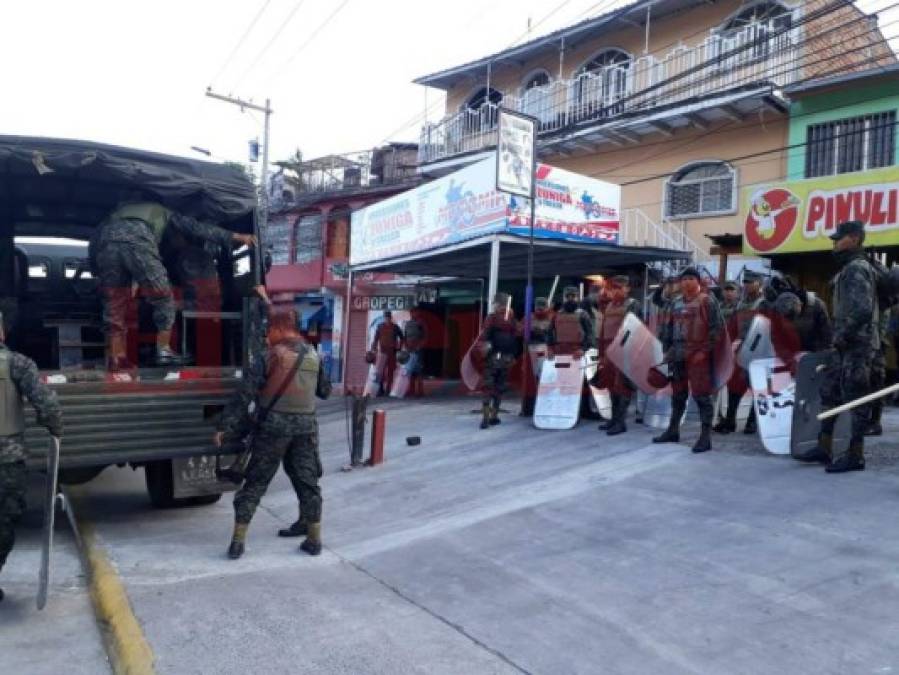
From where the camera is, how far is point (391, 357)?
55.4ft

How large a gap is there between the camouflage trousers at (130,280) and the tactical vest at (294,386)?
4.77 feet

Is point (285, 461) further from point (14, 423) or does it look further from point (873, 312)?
point (873, 312)

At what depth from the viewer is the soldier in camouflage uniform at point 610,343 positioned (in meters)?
8.65

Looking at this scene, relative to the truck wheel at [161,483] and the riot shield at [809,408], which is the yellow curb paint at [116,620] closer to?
the truck wheel at [161,483]

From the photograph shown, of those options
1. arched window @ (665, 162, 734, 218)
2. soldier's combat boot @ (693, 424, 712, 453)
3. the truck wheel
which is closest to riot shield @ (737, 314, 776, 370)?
soldier's combat boot @ (693, 424, 712, 453)

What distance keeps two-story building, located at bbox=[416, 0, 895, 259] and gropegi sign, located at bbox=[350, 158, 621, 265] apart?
242 cm

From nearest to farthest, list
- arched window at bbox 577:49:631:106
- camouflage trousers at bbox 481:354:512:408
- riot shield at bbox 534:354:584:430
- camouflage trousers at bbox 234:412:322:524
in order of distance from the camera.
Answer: camouflage trousers at bbox 234:412:322:524
riot shield at bbox 534:354:584:430
camouflage trousers at bbox 481:354:512:408
arched window at bbox 577:49:631:106

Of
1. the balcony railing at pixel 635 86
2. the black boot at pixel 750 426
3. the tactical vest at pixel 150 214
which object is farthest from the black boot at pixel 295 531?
the balcony railing at pixel 635 86

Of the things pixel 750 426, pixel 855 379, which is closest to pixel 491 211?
pixel 750 426

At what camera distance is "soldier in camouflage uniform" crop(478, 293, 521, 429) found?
1005 cm

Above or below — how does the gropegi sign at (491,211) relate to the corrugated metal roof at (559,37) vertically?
below

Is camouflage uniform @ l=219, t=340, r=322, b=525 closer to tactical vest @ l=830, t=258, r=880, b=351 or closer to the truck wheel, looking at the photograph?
the truck wheel

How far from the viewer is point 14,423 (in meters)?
4.73

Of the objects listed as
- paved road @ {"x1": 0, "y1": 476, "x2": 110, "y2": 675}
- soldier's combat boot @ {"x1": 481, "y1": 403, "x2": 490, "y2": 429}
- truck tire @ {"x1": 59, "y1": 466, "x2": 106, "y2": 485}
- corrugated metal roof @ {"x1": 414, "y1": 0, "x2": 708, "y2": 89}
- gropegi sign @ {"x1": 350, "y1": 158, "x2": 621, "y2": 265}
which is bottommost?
paved road @ {"x1": 0, "y1": 476, "x2": 110, "y2": 675}
